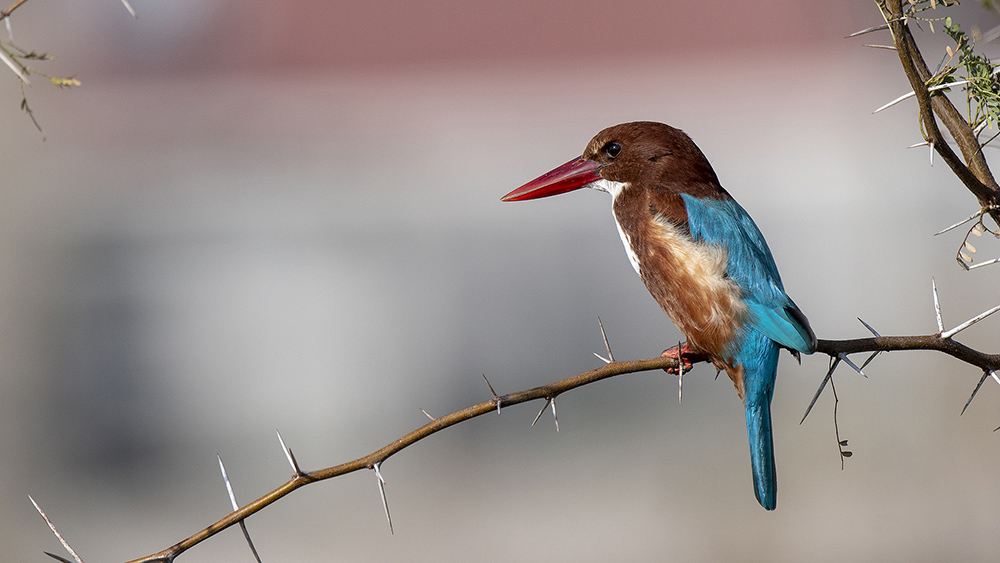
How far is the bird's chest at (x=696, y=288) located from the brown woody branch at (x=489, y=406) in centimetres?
41

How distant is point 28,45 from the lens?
5.87 m

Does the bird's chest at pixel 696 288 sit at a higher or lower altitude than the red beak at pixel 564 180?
lower

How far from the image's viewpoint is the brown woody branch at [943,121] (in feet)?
3.84

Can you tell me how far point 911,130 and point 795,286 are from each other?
1269mm

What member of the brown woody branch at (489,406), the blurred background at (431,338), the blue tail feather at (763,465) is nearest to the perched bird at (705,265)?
the blue tail feather at (763,465)

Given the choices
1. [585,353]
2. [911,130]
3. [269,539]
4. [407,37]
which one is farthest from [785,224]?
[269,539]

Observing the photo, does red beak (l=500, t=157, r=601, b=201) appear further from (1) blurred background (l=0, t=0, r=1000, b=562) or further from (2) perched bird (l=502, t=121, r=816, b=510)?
(1) blurred background (l=0, t=0, r=1000, b=562)

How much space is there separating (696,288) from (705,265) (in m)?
0.05

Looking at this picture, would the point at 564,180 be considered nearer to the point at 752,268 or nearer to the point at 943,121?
the point at 752,268

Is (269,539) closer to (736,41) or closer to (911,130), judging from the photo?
(736,41)

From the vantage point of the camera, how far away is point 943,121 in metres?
1.38

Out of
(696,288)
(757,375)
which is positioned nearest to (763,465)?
(757,375)

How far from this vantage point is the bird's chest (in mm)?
1837

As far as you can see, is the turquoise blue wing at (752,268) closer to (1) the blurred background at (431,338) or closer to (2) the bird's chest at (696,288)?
(2) the bird's chest at (696,288)
